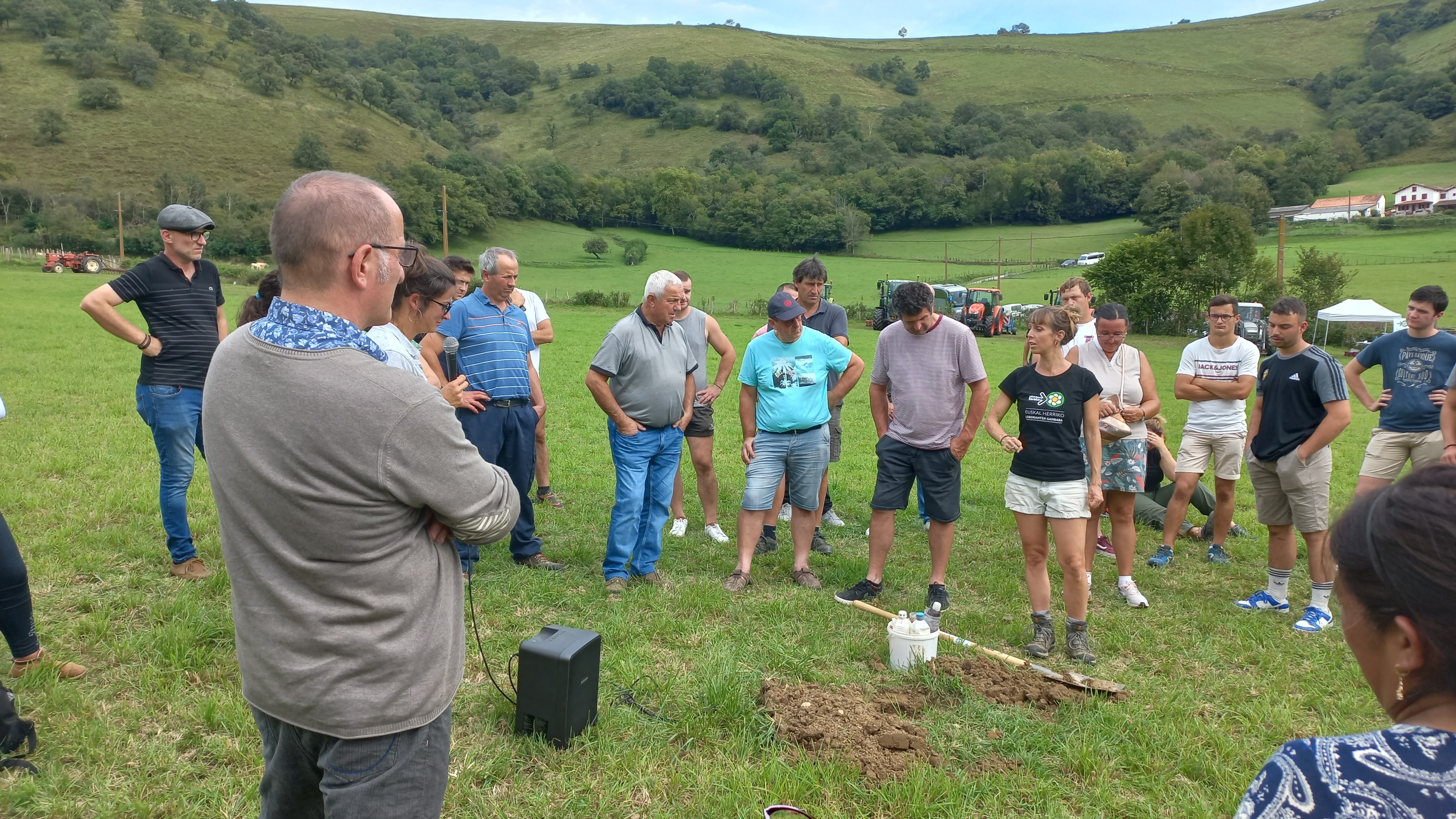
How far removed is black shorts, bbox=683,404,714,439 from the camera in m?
7.05

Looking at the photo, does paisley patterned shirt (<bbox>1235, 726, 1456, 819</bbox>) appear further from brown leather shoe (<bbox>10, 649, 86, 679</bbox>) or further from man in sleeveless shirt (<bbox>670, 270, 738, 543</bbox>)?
man in sleeveless shirt (<bbox>670, 270, 738, 543</bbox>)

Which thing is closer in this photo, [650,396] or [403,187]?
[650,396]

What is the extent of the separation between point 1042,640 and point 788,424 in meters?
2.23

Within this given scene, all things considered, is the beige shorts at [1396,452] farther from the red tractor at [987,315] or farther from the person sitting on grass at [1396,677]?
the red tractor at [987,315]

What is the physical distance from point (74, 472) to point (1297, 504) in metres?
10.5

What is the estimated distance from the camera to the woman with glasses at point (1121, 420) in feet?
19.9

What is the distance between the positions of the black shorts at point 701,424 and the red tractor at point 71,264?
151 feet

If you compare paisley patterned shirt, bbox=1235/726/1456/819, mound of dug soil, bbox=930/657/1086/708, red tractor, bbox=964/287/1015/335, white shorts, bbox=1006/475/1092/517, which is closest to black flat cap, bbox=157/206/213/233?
mound of dug soil, bbox=930/657/1086/708

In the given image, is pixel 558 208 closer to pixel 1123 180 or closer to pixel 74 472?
pixel 1123 180

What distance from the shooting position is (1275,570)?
19.2 ft

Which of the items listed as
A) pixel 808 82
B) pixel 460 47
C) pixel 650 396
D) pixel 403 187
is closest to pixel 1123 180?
pixel 403 187

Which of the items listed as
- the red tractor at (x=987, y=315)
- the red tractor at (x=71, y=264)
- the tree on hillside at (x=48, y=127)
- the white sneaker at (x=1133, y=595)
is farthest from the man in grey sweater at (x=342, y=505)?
the tree on hillside at (x=48, y=127)

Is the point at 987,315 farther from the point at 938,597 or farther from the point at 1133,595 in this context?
the point at 938,597

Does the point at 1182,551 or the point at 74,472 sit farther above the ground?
the point at 74,472
